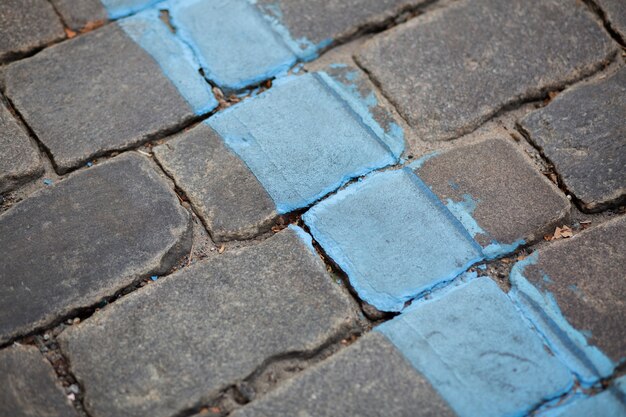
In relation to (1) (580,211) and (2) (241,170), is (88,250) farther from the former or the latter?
(1) (580,211)

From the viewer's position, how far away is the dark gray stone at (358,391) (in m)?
1.49

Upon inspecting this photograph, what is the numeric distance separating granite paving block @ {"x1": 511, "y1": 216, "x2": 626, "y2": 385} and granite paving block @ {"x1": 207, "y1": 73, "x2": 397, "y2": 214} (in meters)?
0.50

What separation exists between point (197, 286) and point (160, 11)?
3.21 ft

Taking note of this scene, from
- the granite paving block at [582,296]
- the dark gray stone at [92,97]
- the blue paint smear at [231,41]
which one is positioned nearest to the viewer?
the granite paving block at [582,296]

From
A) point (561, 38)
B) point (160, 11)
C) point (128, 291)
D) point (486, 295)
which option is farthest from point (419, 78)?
point (128, 291)

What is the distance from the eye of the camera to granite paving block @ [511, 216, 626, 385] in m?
1.59

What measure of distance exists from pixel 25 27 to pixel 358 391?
150 cm

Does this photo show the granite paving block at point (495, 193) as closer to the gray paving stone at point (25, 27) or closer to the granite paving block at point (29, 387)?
the granite paving block at point (29, 387)

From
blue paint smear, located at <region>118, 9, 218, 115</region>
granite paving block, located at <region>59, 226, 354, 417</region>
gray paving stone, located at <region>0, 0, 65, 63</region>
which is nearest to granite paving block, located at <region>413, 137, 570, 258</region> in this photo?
granite paving block, located at <region>59, 226, 354, 417</region>

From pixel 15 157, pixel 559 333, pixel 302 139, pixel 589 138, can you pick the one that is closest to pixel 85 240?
pixel 15 157

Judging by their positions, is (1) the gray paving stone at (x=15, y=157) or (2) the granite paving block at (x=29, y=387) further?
(1) the gray paving stone at (x=15, y=157)

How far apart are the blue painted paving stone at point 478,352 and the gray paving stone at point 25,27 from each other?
137 cm

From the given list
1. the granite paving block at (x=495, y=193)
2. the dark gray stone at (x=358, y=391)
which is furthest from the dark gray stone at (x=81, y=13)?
the dark gray stone at (x=358, y=391)

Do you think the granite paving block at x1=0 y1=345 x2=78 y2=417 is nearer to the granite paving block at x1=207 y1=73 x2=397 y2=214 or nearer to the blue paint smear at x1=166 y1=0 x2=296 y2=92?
the granite paving block at x1=207 y1=73 x2=397 y2=214
